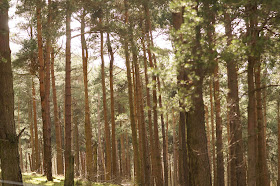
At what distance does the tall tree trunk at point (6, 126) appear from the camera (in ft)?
24.8

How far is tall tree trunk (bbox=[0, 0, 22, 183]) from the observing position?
24.8 feet

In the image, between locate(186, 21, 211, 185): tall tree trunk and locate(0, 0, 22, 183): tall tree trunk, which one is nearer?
locate(0, 0, 22, 183): tall tree trunk

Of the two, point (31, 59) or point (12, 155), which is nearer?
point (12, 155)

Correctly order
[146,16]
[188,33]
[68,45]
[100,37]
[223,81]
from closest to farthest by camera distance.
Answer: [188,33], [68,45], [146,16], [100,37], [223,81]

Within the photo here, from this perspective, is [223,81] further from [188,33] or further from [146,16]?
[188,33]

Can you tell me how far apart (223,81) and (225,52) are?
49.3ft

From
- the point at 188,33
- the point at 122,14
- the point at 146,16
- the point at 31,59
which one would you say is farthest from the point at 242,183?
the point at 31,59

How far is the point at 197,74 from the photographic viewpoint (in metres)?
8.26

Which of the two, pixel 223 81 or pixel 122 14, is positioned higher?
pixel 122 14

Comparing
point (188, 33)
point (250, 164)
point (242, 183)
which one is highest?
point (188, 33)

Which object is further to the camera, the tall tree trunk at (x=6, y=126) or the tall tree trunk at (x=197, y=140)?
the tall tree trunk at (x=197, y=140)

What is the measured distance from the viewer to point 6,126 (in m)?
7.62

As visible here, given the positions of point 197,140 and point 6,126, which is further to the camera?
point 197,140

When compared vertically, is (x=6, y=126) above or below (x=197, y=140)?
above
